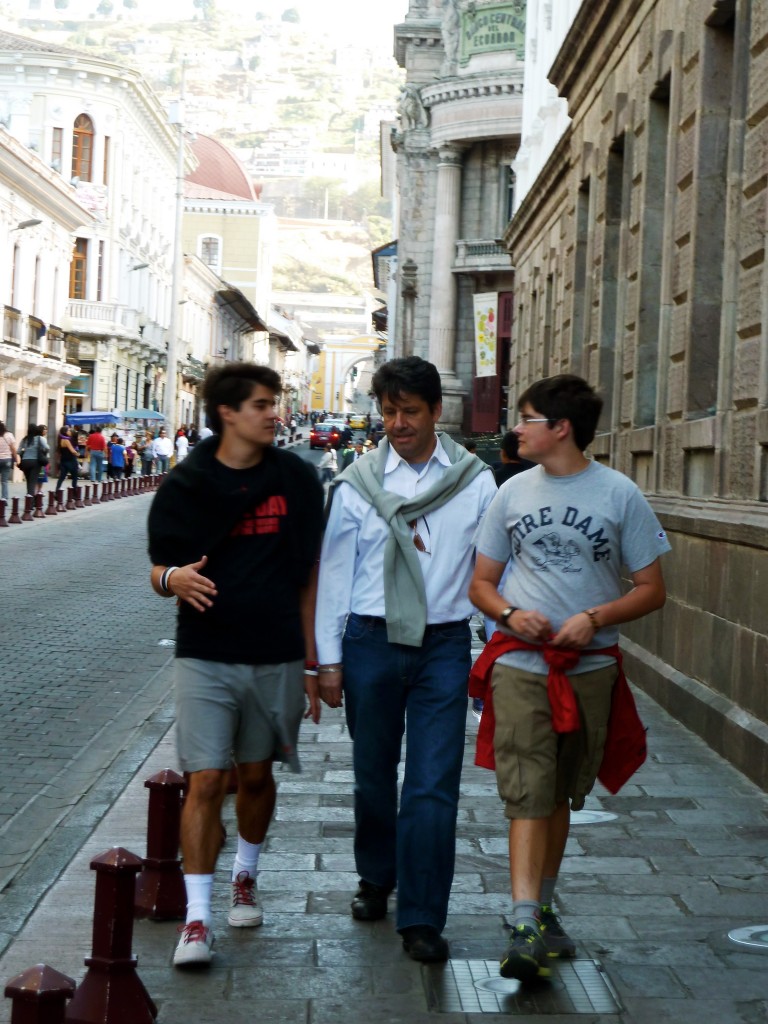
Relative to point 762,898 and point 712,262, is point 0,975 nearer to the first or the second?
point 762,898

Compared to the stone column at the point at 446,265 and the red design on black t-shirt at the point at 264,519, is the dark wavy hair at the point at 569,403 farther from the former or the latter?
the stone column at the point at 446,265

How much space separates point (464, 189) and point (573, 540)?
1750 inches

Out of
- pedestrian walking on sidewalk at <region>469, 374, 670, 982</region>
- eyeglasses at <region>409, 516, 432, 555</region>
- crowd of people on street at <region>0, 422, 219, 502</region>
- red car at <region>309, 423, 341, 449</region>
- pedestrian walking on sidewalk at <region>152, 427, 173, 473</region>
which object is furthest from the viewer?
red car at <region>309, 423, 341, 449</region>

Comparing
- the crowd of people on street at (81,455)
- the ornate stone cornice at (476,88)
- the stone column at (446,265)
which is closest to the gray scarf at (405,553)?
the crowd of people on street at (81,455)

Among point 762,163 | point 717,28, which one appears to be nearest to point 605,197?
point 717,28

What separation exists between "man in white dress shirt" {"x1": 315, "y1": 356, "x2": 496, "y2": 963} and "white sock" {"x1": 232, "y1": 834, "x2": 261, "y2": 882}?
37 centimetres

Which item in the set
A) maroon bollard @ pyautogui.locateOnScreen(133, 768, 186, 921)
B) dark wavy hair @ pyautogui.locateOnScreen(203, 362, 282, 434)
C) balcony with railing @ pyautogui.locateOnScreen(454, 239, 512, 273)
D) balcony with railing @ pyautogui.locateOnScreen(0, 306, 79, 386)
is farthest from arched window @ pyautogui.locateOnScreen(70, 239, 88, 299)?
dark wavy hair @ pyautogui.locateOnScreen(203, 362, 282, 434)

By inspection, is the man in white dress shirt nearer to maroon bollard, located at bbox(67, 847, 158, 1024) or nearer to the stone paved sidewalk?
the stone paved sidewalk

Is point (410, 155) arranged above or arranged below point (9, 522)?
above

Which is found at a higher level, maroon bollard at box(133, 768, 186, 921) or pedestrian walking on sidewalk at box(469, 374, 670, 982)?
pedestrian walking on sidewalk at box(469, 374, 670, 982)

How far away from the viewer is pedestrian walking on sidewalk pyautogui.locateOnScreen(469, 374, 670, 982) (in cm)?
460

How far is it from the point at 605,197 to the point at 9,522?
1550 centimetres

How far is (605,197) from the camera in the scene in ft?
49.7

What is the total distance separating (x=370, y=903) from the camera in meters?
5.18
